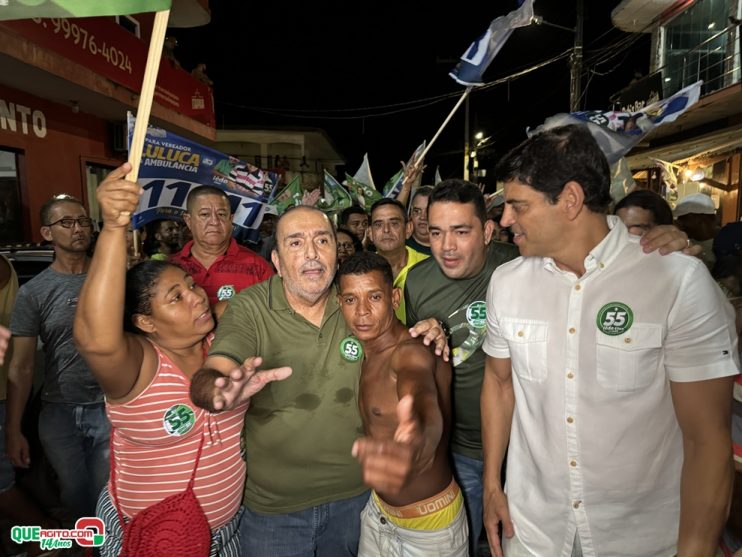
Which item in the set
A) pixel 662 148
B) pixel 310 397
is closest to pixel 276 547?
pixel 310 397

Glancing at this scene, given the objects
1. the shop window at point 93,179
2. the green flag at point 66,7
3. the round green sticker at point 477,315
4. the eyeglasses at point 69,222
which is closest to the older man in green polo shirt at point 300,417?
the round green sticker at point 477,315

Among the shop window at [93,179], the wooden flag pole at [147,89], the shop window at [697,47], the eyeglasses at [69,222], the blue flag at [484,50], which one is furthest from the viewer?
the shop window at [697,47]

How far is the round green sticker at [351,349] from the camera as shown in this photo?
250cm

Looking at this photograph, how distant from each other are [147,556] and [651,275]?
8.59 ft

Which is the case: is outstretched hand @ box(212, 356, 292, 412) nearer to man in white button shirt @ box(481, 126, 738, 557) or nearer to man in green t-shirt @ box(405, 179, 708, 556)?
man in white button shirt @ box(481, 126, 738, 557)

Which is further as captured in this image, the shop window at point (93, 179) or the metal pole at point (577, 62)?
the metal pole at point (577, 62)

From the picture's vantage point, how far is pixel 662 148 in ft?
53.2

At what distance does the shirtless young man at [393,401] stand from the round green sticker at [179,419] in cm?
86

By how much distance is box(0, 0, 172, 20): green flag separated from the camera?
2119 mm

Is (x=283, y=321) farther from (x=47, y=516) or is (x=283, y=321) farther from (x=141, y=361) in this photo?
(x=47, y=516)

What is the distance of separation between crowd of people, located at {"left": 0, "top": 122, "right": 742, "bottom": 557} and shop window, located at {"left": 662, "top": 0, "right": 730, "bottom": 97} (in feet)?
47.7

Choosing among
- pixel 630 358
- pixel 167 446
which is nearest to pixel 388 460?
pixel 630 358

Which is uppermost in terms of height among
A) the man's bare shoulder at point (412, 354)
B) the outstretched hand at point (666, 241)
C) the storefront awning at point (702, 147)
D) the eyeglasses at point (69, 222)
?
the storefront awning at point (702, 147)

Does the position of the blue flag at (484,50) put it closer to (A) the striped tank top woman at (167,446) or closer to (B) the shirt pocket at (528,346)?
(B) the shirt pocket at (528,346)
